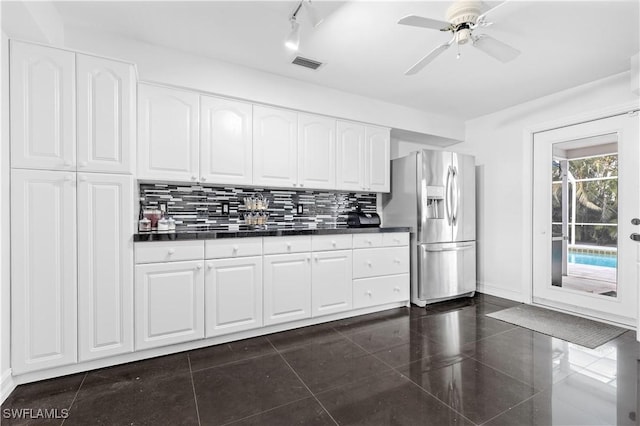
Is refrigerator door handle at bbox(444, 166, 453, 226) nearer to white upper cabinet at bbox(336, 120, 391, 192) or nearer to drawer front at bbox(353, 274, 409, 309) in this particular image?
white upper cabinet at bbox(336, 120, 391, 192)

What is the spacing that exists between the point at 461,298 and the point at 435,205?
52.0 inches

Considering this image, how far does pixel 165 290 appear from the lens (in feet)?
7.32

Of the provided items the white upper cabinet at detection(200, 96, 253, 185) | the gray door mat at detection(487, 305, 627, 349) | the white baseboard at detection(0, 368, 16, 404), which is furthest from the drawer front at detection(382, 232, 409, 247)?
the white baseboard at detection(0, 368, 16, 404)

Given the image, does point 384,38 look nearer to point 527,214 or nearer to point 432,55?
point 432,55

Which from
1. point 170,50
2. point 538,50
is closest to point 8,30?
point 170,50

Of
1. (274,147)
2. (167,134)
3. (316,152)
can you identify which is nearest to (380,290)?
(316,152)

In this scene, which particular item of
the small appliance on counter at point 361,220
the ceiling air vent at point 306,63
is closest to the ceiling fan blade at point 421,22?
the ceiling air vent at point 306,63

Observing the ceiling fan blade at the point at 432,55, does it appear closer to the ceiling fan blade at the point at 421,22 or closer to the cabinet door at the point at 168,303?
the ceiling fan blade at the point at 421,22

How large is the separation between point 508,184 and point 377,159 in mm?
1784

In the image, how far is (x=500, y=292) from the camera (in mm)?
3885

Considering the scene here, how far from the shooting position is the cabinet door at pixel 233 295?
239 centimetres

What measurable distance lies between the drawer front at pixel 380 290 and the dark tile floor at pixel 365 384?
1.74 feet

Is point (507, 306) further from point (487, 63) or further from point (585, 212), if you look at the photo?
point (487, 63)

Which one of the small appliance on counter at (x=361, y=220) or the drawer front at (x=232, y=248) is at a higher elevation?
the small appliance on counter at (x=361, y=220)
